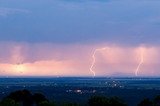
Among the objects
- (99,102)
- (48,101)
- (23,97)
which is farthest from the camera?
(23,97)

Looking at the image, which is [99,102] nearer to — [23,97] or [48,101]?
[48,101]

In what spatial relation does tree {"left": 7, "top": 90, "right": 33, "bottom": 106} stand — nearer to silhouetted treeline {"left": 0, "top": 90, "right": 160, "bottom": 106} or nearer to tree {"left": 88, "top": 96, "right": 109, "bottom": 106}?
silhouetted treeline {"left": 0, "top": 90, "right": 160, "bottom": 106}

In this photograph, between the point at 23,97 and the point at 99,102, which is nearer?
the point at 99,102

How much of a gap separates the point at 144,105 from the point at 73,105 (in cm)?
1416

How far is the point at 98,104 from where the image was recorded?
9419 centimetres

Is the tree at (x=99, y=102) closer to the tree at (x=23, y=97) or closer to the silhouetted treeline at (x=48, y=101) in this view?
the silhouetted treeline at (x=48, y=101)

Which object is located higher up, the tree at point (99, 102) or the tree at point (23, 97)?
the tree at point (23, 97)

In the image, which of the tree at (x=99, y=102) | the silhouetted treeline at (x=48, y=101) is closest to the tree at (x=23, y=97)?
the silhouetted treeline at (x=48, y=101)

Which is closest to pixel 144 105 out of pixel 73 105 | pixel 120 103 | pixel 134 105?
pixel 120 103

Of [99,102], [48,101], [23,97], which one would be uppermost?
[23,97]

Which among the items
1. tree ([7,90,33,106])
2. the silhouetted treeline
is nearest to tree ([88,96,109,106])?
the silhouetted treeline

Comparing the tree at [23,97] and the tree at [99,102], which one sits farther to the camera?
the tree at [23,97]

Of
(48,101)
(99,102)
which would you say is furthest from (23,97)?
(99,102)

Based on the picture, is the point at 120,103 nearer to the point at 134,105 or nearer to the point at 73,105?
the point at 73,105
